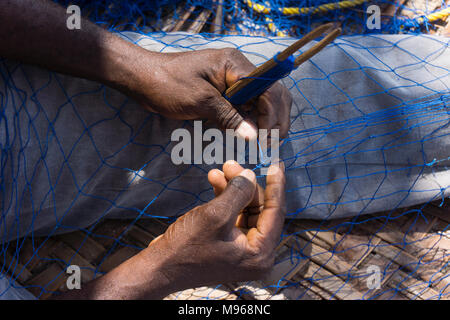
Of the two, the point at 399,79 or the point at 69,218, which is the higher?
the point at 399,79

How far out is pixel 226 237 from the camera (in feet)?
3.12

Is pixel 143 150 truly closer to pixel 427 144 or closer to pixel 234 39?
pixel 234 39

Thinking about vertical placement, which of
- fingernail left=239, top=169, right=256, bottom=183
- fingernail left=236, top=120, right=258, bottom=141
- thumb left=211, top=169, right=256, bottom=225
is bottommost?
thumb left=211, top=169, right=256, bottom=225

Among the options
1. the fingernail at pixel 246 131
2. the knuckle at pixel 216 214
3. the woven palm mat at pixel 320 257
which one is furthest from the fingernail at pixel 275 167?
the woven palm mat at pixel 320 257

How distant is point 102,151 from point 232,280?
535 millimetres

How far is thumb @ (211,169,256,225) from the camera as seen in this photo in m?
0.92

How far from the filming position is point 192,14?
1.74 metres

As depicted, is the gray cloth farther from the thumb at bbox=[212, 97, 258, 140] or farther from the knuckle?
the knuckle

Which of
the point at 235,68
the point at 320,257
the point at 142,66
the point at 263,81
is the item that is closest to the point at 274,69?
the point at 263,81

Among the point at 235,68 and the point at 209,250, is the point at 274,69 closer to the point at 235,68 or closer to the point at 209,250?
the point at 235,68

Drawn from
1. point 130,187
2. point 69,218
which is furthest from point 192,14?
point 69,218

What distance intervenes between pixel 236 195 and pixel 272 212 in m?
0.14

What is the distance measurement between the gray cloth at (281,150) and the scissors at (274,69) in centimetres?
23

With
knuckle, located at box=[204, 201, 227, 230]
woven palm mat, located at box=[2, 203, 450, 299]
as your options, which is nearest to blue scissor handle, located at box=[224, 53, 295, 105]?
knuckle, located at box=[204, 201, 227, 230]
